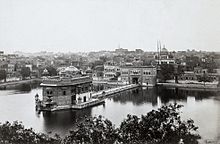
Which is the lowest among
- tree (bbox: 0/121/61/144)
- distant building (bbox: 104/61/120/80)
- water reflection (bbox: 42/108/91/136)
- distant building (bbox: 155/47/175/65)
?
water reflection (bbox: 42/108/91/136)

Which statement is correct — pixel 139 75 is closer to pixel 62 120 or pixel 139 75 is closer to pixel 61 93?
pixel 61 93

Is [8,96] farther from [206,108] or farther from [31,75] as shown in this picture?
[31,75]

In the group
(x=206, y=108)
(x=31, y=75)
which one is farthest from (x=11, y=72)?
(x=206, y=108)

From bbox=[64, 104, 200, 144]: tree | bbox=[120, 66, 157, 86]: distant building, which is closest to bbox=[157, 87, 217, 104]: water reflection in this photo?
bbox=[120, 66, 157, 86]: distant building

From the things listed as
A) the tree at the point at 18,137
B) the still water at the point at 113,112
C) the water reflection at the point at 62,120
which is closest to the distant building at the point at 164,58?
the still water at the point at 113,112

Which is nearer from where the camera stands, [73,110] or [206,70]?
[73,110]

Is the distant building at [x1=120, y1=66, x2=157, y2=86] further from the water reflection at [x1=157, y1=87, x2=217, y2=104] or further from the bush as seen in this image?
the bush

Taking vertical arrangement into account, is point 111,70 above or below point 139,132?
above

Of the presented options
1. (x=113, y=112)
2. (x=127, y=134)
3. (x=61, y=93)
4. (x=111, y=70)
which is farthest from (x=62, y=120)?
(x=111, y=70)

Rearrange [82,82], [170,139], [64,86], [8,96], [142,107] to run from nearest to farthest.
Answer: [170,139]
[142,107]
[64,86]
[82,82]
[8,96]
